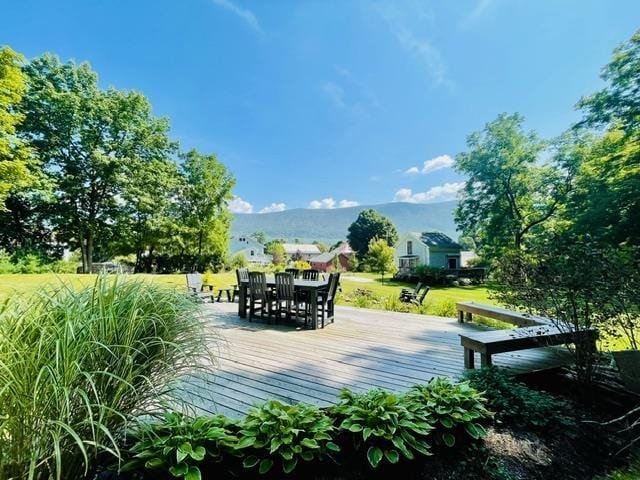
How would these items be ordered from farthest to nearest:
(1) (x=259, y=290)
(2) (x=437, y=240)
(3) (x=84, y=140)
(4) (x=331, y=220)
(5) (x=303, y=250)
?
1. (4) (x=331, y=220)
2. (5) (x=303, y=250)
3. (2) (x=437, y=240)
4. (3) (x=84, y=140)
5. (1) (x=259, y=290)

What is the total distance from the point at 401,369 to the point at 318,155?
2327 centimetres

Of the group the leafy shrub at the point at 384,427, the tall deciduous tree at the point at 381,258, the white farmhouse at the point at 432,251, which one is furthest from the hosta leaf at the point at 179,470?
the white farmhouse at the point at 432,251

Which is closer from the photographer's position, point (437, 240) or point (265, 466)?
point (265, 466)

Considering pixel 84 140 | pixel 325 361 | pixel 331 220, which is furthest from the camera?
pixel 331 220

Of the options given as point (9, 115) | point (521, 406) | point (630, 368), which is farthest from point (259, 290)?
point (9, 115)

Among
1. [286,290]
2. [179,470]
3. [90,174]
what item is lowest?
[179,470]

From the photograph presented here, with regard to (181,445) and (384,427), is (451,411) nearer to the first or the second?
(384,427)

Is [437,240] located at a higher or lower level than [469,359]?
higher

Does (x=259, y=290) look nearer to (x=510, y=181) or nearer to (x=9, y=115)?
(x=9, y=115)

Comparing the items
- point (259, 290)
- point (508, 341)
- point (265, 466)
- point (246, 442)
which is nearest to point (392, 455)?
Result: point (265, 466)

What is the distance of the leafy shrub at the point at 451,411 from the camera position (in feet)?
6.14

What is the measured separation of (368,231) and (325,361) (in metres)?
40.6

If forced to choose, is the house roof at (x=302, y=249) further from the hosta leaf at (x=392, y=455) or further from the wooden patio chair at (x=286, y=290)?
the hosta leaf at (x=392, y=455)

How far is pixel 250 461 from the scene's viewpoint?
1523 millimetres
